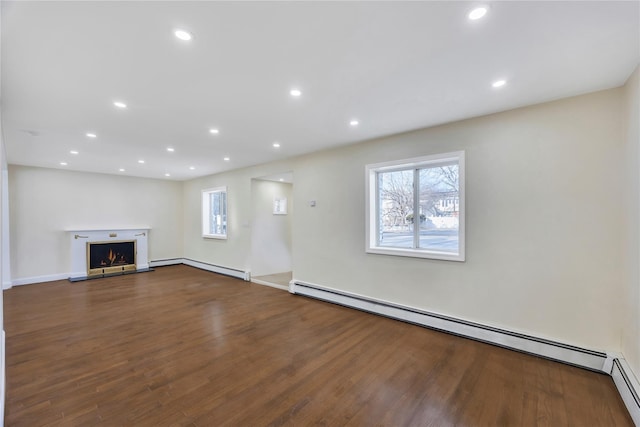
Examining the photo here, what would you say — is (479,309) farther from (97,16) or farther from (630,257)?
(97,16)

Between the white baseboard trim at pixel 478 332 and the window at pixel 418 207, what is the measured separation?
2.49ft

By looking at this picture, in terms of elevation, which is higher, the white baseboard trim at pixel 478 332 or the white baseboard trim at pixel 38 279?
the white baseboard trim at pixel 478 332

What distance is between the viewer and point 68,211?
6.35 metres

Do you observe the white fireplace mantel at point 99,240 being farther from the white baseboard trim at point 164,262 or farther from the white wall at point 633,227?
the white wall at point 633,227

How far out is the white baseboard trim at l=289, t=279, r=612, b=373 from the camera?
250cm

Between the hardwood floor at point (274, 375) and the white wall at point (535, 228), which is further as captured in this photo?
the white wall at point (535, 228)

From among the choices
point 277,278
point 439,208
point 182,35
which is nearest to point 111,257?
point 277,278

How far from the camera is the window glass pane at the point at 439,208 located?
3.38m

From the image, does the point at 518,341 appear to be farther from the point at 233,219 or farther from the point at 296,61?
the point at 233,219

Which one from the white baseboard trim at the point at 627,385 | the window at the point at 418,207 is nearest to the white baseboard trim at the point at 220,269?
the window at the point at 418,207

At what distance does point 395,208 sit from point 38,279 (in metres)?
7.85

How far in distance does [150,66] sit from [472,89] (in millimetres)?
2776

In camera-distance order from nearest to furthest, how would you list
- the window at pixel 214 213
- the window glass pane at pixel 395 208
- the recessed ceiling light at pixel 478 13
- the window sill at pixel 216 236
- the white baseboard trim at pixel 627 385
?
the recessed ceiling light at pixel 478 13 → the white baseboard trim at pixel 627 385 → the window glass pane at pixel 395 208 → the window sill at pixel 216 236 → the window at pixel 214 213

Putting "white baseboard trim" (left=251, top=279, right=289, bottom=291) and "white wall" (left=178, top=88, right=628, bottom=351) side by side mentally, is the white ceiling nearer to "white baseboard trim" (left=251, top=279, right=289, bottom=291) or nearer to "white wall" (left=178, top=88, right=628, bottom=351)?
"white wall" (left=178, top=88, right=628, bottom=351)
